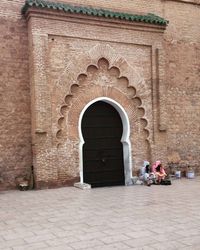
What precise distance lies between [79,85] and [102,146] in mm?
1869

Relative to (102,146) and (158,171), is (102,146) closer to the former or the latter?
(102,146)

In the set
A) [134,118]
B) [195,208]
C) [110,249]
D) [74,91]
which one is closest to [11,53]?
[74,91]

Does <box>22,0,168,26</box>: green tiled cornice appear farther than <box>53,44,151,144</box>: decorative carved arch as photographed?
No


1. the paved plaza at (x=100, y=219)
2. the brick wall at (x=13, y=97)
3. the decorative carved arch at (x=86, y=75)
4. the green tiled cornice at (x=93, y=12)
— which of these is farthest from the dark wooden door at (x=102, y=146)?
the green tiled cornice at (x=93, y=12)

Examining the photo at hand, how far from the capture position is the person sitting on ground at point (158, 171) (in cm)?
1059

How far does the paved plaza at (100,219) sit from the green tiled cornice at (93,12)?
461 cm

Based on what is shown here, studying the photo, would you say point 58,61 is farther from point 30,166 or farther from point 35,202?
point 35,202

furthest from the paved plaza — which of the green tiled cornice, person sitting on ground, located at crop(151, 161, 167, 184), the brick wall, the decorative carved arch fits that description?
the green tiled cornice

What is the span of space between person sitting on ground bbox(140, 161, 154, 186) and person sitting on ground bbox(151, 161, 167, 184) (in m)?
0.15

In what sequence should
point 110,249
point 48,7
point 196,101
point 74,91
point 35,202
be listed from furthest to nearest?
point 196,101
point 74,91
point 48,7
point 35,202
point 110,249

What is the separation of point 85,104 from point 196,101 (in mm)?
4277

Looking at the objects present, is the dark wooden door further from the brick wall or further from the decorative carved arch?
the brick wall

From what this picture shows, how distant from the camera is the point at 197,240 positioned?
4914mm

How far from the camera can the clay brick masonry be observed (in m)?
9.72
